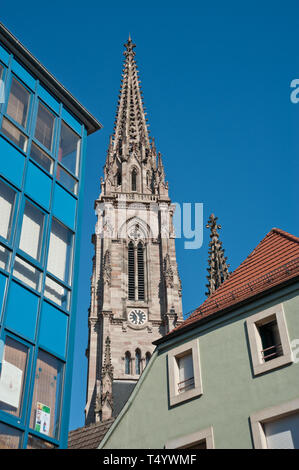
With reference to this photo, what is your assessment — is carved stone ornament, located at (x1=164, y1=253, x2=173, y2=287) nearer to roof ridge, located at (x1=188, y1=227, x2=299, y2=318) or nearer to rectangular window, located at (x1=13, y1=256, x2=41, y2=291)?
roof ridge, located at (x1=188, y1=227, x2=299, y2=318)

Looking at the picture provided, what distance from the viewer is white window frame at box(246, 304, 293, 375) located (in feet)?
39.8

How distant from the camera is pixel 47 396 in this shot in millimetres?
12391

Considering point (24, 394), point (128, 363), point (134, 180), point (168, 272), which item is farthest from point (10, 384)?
point (134, 180)

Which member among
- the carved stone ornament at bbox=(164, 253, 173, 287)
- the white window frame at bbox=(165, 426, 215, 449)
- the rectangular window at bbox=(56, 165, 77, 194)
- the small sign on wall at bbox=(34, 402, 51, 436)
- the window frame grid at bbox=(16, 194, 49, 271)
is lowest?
the white window frame at bbox=(165, 426, 215, 449)

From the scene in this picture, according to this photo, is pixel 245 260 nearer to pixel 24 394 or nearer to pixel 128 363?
pixel 24 394

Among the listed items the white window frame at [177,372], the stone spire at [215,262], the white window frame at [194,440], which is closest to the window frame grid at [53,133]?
the white window frame at [177,372]

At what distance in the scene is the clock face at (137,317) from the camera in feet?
159

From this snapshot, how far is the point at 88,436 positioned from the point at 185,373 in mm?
5170

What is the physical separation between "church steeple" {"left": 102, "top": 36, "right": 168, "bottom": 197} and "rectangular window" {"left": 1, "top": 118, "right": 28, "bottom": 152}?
42.1 meters

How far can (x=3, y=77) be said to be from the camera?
48.3ft

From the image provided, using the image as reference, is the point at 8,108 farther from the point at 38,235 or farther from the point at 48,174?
the point at 38,235

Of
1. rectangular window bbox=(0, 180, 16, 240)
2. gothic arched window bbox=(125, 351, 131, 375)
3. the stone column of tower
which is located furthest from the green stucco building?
gothic arched window bbox=(125, 351, 131, 375)
